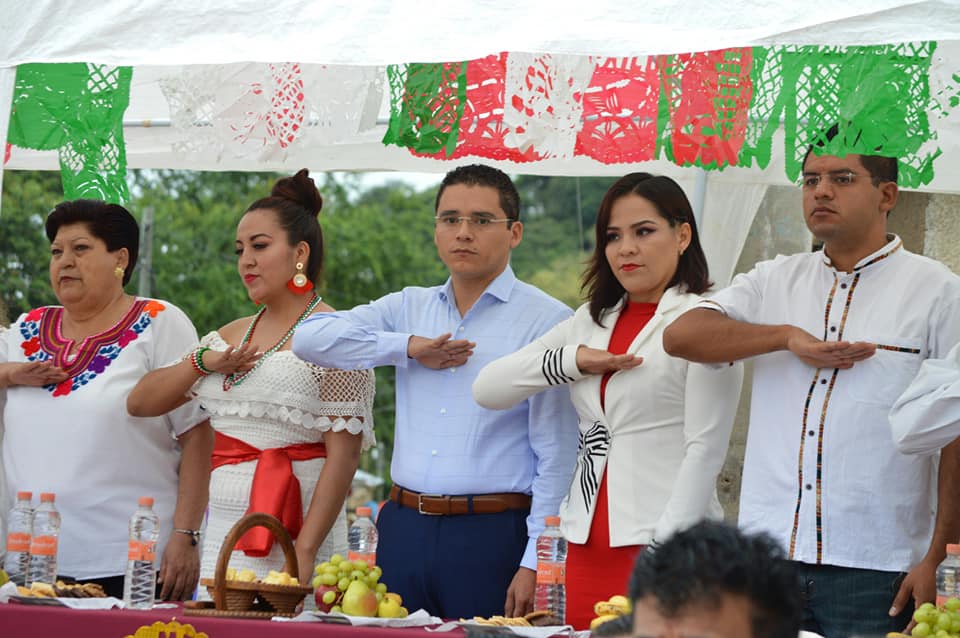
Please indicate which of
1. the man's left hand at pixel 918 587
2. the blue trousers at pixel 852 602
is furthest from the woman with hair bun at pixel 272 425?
the man's left hand at pixel 918 587

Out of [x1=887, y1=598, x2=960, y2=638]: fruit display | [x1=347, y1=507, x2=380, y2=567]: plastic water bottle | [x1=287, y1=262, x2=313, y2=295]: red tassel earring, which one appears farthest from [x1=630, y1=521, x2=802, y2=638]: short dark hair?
[x1=287, y1=262, x2=313, y2=295]: red tassel earring

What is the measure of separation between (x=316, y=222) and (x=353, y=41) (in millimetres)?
1463

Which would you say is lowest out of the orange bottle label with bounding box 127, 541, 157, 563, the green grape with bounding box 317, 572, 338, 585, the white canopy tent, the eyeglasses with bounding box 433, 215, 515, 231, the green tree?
the green grape with bounding box 317, 572, 338, 585

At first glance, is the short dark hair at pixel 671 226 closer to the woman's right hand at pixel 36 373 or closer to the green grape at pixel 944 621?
the green grape at pixel 944 621

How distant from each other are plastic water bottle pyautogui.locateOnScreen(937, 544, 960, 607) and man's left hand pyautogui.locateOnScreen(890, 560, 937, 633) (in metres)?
0.06

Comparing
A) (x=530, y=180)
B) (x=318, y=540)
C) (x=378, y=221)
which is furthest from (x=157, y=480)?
(x=530, y=180)

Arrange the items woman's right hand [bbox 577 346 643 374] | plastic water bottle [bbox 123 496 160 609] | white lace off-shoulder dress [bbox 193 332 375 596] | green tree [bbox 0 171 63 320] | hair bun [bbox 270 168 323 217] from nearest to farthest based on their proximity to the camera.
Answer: plastic water bottle [bbox 123 496 160 609]
woman's right hand [bbox 577 346 643 374]
white lace off-shoulder dress [bbox 193 332 375 596]
hair bun [bbox 270 168 323 217]
green tree [bbox 0 171 63 320]

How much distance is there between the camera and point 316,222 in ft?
15.2

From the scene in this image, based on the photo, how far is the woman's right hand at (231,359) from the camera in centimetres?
421

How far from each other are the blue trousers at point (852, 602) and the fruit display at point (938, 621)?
308 millimetres

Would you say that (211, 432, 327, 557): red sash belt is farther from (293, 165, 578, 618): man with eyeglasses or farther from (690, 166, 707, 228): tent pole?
(690, 166, 707, 228): tent pole

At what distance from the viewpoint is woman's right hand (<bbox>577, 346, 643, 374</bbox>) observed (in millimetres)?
3695

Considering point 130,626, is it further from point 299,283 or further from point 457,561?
point 299,283

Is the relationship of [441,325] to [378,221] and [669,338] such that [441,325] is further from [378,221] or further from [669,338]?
[378,221]
